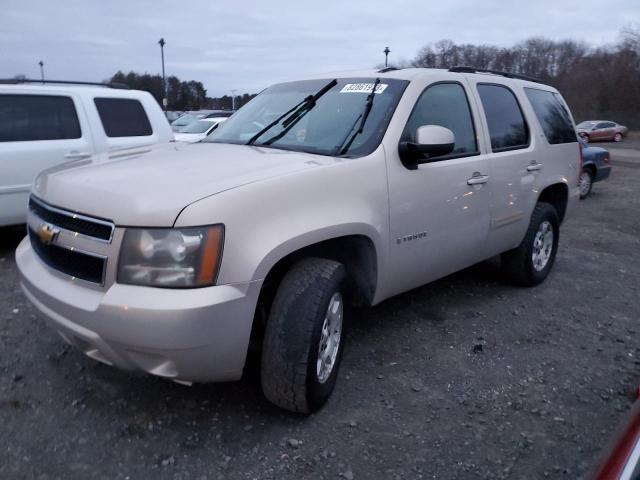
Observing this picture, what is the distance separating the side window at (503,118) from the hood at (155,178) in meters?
1.85

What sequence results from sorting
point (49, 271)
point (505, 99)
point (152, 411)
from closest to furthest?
point (49, 271), point (152, 411), point (505, 99)

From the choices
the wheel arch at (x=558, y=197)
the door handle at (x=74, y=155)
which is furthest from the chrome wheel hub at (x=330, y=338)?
the door handle at (x=74, y=155)

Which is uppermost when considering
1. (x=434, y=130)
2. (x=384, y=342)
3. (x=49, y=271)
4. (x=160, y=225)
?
(x=434, y=130)

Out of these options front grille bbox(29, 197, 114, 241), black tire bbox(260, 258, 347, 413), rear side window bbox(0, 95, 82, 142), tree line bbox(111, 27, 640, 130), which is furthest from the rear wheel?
tree line bbox(111, 27, 640, 130)

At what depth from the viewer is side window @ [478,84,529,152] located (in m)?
4.39

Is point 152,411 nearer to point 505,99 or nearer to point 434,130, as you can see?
point 434,130

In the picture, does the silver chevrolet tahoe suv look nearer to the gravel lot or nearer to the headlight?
the headlight

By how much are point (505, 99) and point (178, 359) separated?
358 centimetres

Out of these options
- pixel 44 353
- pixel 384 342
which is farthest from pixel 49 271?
pixel 384 342

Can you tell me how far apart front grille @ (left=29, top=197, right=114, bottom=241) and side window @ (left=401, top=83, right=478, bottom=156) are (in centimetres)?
192

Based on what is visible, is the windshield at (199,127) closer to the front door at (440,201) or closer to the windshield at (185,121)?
the windshield at (185,121)

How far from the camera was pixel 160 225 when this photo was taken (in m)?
2.40

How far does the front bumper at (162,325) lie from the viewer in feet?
7.77

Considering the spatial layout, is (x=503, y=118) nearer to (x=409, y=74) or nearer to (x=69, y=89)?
(x=409, y=74)
